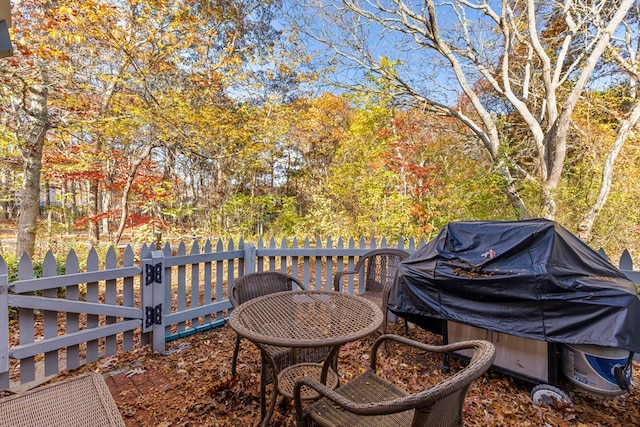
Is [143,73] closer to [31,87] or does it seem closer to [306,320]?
[31,87]

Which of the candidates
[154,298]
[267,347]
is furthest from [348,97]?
[267,347]

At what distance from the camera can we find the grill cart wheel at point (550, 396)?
2.15 metres

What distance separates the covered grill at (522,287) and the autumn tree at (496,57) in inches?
177

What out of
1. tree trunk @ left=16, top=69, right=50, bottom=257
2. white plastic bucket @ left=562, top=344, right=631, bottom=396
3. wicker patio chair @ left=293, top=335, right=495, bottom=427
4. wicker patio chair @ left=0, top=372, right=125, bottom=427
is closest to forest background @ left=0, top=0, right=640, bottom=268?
tree trunk @ left=16, top=69, right=50, bottom=257

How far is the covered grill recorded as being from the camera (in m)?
1.93

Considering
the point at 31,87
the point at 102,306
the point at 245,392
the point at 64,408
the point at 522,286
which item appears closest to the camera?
the point at 64,408

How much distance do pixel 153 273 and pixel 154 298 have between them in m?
0.24

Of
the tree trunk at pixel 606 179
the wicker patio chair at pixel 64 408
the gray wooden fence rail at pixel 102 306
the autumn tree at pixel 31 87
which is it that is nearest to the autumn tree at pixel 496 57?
the tree trunk at pixel 606 179

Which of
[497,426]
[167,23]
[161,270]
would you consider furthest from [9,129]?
[497,426]

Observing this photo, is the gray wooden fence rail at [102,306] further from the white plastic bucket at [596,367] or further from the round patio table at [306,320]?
the round patio table at [306,320]

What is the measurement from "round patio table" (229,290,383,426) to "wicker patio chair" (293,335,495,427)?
0.72 ft

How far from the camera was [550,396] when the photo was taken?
2182 millimetres

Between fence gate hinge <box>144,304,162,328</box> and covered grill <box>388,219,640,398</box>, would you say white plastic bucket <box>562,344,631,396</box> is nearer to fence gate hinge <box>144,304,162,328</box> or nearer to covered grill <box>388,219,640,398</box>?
covered grill <box>388,219,640,398</box>

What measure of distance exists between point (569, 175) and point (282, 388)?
772 centimetres
